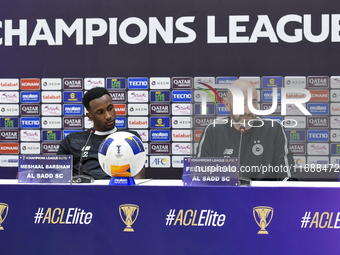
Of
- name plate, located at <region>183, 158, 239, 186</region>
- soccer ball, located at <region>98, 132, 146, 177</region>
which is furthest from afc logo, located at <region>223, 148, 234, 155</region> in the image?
soccer ball, located at <region>98, 132, 146, 177</region>

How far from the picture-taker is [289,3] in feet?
8.68

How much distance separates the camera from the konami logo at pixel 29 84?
2906 millimetres

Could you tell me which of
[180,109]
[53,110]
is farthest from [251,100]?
[53,110]

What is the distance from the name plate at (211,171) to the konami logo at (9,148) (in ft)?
7.36

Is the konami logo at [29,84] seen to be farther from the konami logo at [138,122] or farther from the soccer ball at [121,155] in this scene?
the soccer ball at [121,155]

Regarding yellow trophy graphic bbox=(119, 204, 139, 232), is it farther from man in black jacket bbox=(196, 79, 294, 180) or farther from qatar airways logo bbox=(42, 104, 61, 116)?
qatar airways logo bbox=(42, 104, 61, 116)

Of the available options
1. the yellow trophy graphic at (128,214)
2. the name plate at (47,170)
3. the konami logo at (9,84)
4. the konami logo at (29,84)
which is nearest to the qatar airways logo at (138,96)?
the konami logo at (29,84)

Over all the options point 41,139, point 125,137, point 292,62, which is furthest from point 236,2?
point 41,139

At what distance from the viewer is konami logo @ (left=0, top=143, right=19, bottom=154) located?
295cm

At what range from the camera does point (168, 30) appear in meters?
2.75

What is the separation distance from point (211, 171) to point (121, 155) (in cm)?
36

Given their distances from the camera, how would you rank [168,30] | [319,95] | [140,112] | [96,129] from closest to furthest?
[96,129] < [319,95] < [168,30] < [140,112]

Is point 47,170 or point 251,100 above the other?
point 251,100

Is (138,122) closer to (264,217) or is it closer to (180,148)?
(180,148)
